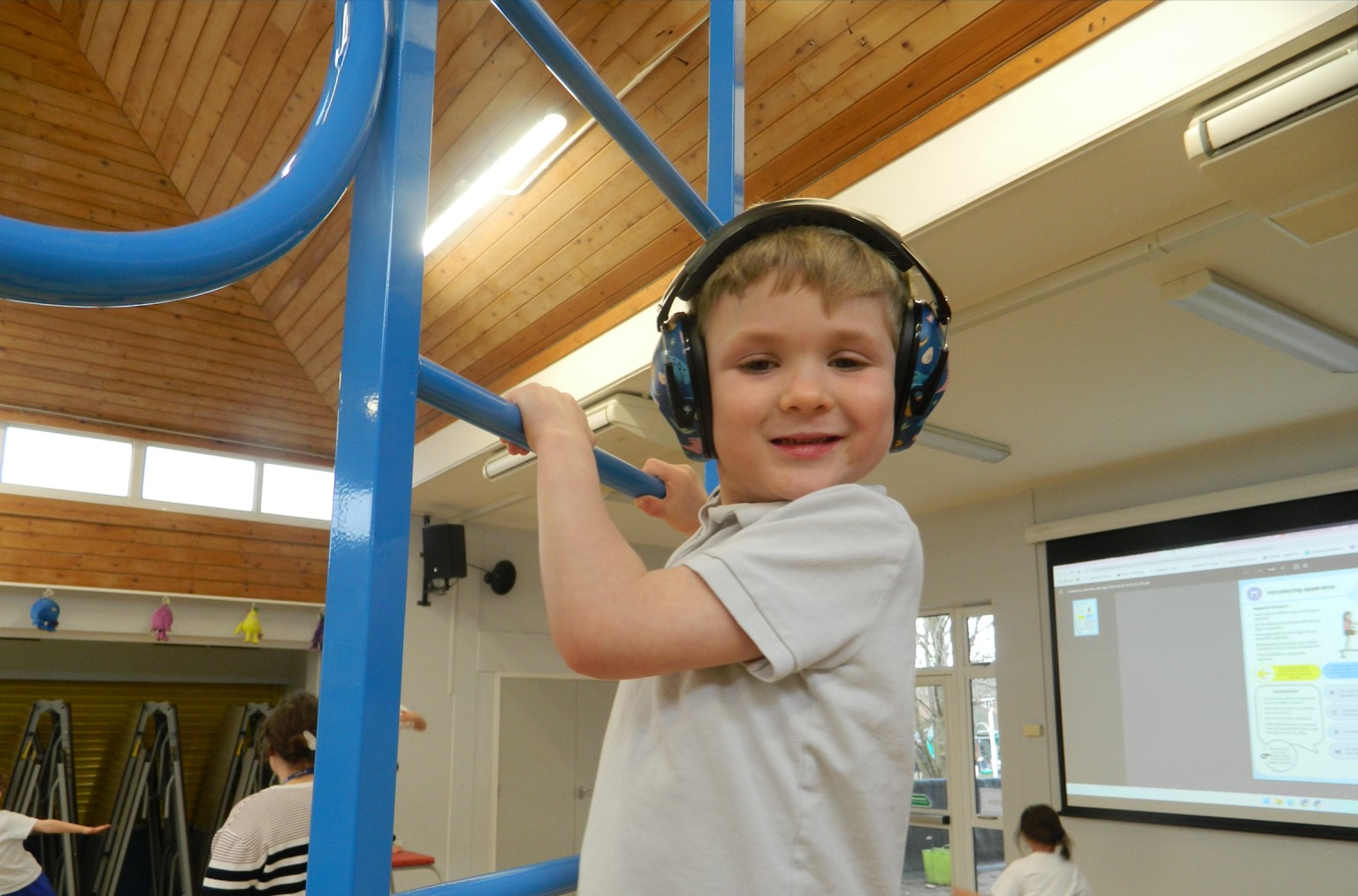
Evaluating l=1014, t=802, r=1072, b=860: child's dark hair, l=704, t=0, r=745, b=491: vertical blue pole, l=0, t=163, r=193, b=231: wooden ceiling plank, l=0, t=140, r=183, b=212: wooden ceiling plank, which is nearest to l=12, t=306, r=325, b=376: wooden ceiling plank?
l=0, t=163, r=193, b=231: wooden ceiling plank

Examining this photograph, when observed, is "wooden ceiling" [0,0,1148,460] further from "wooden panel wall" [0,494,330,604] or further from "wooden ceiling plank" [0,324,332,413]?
"wooden panel wall" [0,494,330,604]

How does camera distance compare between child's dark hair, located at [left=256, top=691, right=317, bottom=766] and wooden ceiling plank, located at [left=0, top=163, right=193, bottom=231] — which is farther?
wooden ceiling plank, located at [left=0, top=163, right=193, bottom=231]

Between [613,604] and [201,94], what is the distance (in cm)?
608

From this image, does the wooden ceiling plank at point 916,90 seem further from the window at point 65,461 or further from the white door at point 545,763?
the white door at point 545,763

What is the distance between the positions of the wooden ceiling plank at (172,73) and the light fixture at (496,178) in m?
1.53

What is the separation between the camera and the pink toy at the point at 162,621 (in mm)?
7066

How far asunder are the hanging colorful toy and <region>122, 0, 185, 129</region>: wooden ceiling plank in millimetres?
3019

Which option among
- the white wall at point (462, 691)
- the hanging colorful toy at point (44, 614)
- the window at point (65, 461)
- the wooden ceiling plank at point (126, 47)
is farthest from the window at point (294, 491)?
the wooden ceiling plank at point (126, 47)

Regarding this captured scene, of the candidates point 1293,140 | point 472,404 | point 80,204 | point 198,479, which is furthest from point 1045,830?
point 80,204

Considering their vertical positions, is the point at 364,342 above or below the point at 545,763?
above

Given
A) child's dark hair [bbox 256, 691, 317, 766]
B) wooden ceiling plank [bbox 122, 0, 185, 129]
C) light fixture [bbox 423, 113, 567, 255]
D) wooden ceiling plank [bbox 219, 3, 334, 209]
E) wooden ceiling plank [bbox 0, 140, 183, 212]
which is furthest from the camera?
wooden ceiling plank [bbox 0, 140, 183, 212]

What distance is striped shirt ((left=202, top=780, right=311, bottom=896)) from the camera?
9.23 feet

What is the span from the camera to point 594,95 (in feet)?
2.91

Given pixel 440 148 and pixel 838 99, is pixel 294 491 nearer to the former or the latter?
pixel 440 148
